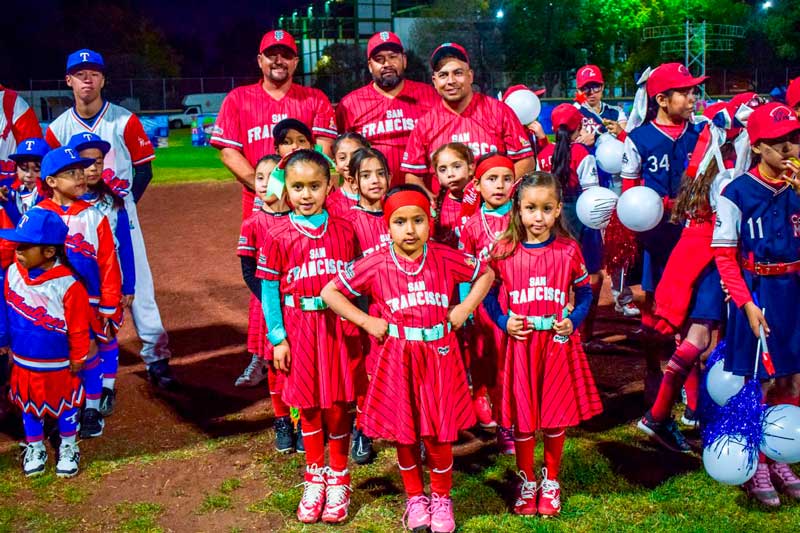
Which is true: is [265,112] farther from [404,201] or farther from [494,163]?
[404,201]

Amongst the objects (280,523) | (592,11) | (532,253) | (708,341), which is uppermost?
(592,11)

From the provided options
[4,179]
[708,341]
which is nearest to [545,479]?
[708,341]

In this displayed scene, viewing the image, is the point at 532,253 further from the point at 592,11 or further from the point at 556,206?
the point at 592,11

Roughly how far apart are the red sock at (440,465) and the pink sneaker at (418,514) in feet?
0.26

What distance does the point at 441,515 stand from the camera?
404 cm

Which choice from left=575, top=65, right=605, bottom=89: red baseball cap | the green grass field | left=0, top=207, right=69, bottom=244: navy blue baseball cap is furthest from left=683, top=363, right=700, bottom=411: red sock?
the green grass field

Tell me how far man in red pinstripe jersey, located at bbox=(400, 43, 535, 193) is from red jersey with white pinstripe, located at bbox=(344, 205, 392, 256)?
0.84 m

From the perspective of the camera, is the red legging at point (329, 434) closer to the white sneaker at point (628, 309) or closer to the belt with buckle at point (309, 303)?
the belt with buckle at point (309, 303)

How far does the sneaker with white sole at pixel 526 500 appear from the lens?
4238 millimetres

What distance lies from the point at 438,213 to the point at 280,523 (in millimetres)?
2130

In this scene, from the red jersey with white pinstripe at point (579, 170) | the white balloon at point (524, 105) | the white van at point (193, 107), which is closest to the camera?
the white balloon at point (524, 105)

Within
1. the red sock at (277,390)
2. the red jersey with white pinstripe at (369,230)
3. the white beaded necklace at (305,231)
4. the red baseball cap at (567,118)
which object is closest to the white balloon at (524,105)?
the red baseball cap at (567,118)

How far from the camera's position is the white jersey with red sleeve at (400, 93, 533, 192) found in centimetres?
545

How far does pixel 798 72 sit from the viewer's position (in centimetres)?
5841
